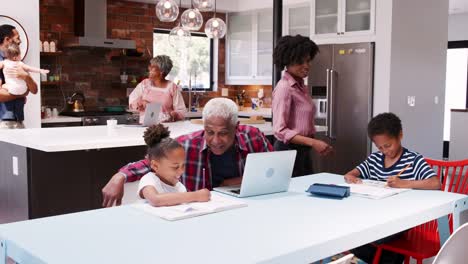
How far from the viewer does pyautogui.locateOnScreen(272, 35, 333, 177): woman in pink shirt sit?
3.32 m

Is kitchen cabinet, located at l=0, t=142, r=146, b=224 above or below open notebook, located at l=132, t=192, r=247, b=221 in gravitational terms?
below

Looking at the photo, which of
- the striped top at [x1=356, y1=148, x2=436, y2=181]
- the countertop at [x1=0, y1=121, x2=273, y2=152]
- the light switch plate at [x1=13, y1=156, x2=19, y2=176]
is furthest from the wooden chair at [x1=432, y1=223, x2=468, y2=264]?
the light switch plate at [x1=13, y1=156, x2=19, y2=176]

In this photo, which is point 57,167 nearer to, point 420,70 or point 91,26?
point 91,26

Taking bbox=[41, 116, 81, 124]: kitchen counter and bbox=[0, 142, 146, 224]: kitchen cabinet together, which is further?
bbox=[41, 116, 81, 124]: kitchen counter

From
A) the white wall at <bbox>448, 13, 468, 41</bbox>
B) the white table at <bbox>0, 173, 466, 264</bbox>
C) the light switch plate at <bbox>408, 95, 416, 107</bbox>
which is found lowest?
the white table at <bbox>0, 173, 466, 264</bbox>

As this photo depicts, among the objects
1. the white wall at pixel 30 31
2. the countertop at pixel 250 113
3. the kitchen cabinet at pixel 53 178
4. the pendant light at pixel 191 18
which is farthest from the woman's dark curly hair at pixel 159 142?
the countertop at pixel 250 113

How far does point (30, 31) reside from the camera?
216 inches

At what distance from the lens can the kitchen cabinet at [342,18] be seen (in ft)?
18.9

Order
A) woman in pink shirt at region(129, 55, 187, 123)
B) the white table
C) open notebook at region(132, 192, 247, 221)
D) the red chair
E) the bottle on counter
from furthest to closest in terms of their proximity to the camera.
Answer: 1. the bottle on counter
2. woman in pink shirt at region(129, 55, 187, 123)
3. the red chair
4. open notebook at region(132, 192, 247, 221)
5. the white table

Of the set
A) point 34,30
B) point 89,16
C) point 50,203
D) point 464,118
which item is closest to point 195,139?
point 50,203

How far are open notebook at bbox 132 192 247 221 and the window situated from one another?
5743 millimetres

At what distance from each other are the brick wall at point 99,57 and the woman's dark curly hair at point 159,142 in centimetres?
458

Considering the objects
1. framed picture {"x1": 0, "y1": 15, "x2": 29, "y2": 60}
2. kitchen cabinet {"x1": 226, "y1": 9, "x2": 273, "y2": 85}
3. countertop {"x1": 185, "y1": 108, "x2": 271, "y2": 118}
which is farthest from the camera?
kitchen cabinet {"x1": 226, "y1": 9, "x2": 273, "y2": 85}

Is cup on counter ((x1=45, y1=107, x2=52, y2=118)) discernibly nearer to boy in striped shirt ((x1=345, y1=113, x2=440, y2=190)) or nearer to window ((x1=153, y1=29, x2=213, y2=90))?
window ((x1=153, y1=29, x2=213, y2=90))
